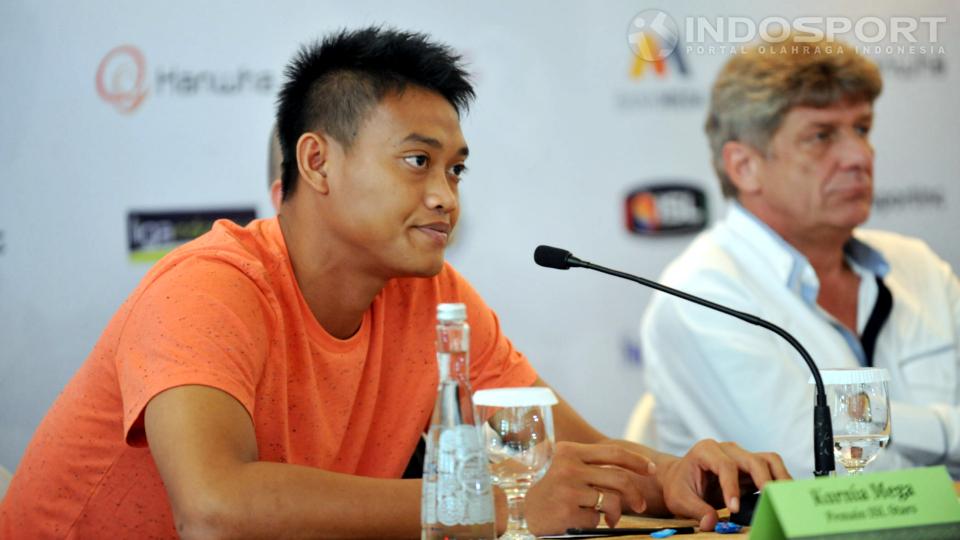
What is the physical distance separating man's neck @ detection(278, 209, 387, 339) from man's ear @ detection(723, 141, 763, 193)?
1599 millimetres

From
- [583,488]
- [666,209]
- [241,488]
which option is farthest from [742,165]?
[241,488]

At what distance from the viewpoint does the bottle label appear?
1.27m

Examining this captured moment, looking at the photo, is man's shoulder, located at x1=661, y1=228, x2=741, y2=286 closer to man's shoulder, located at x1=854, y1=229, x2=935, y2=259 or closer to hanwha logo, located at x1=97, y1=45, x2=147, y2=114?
man's shoulder, located at x1=854, y1=229, x2=935, y2=259

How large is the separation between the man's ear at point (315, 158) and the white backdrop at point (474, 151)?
120 cm

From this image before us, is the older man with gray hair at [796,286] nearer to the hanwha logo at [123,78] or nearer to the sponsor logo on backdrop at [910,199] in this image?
the sponsor logo on backdrop at [910,199]

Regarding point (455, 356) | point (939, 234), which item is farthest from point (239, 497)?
point (939, 234)

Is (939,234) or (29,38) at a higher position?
(29,38)

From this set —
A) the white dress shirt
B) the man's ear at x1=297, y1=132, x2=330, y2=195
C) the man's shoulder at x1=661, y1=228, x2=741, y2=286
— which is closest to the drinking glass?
the man's ear at x1=297, y1=132, x2=330, y2=195

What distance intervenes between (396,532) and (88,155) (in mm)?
2016

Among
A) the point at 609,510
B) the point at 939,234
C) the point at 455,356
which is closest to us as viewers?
the point at 455,356

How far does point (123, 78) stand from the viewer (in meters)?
3.19

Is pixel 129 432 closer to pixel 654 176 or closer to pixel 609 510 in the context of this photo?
pixel 609 510

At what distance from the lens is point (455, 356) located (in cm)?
131

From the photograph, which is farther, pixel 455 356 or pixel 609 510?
pixel 609 510
